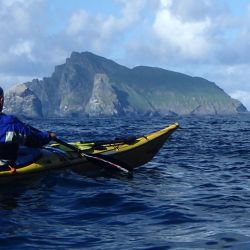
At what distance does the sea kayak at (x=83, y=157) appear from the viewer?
11.5 m

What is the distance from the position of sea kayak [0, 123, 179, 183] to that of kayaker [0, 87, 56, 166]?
295 millimetres

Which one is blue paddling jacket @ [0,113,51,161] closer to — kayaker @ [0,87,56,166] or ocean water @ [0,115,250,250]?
kayaker @ [0,87,56,166]

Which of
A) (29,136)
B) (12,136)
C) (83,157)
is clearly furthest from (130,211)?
(83,157)

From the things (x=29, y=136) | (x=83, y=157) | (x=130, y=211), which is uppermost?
(x=29, y=136)

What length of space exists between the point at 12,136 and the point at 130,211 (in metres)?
3.22

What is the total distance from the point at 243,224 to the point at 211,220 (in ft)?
1.84

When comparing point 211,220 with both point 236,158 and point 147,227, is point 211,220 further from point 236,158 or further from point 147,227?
point 236,158

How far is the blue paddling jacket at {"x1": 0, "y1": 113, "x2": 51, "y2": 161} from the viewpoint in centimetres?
1052

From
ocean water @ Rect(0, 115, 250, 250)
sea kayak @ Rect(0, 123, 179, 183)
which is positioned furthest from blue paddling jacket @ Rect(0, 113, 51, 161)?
ocean water @ Rect(0, 115, 250, 250)

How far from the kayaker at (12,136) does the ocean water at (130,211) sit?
680 millimetres

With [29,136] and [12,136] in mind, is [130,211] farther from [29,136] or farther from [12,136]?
[29,136]

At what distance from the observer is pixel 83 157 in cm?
1338

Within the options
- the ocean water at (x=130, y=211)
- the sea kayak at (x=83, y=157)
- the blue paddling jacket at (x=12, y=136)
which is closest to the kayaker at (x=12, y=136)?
the blue paddling jacket at (x=12, y=136)

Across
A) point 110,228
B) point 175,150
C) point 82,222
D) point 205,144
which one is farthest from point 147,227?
point 205,144
